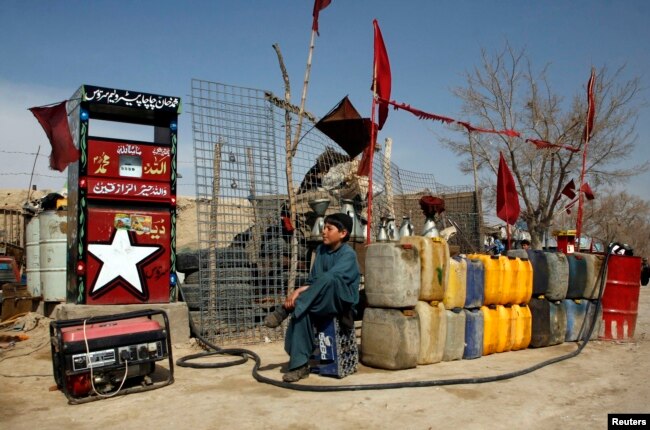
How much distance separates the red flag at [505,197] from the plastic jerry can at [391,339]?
499 centimetres

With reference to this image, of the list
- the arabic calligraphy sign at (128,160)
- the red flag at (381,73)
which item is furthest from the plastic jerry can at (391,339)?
the arabic calligraphy sign at (128,160)

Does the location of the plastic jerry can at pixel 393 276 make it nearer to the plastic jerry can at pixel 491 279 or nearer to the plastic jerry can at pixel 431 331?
the plastic jerry can at pixel 431 331

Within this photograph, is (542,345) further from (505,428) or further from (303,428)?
(303,428)

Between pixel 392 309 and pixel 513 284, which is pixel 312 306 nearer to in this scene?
pixel 392 309

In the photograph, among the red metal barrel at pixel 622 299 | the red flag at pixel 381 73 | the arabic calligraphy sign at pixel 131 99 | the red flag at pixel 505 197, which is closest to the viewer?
the arabic calligraphy sign at pixel 131 99

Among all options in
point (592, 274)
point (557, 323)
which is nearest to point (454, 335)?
point (557, 323)

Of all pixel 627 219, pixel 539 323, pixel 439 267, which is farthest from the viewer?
pixel 627 219

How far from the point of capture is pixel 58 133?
5.83 meters

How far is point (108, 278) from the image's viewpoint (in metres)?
6.22

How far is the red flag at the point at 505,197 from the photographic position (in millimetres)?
9641

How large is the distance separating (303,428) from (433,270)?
2.52 meters

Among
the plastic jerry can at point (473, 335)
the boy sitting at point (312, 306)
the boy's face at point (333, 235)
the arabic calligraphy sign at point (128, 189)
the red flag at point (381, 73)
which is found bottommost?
the plastic jerry can at point (473, 335)

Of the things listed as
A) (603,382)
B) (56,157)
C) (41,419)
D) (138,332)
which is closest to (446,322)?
(603,382)

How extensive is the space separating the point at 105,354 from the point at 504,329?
4306 millimetres
